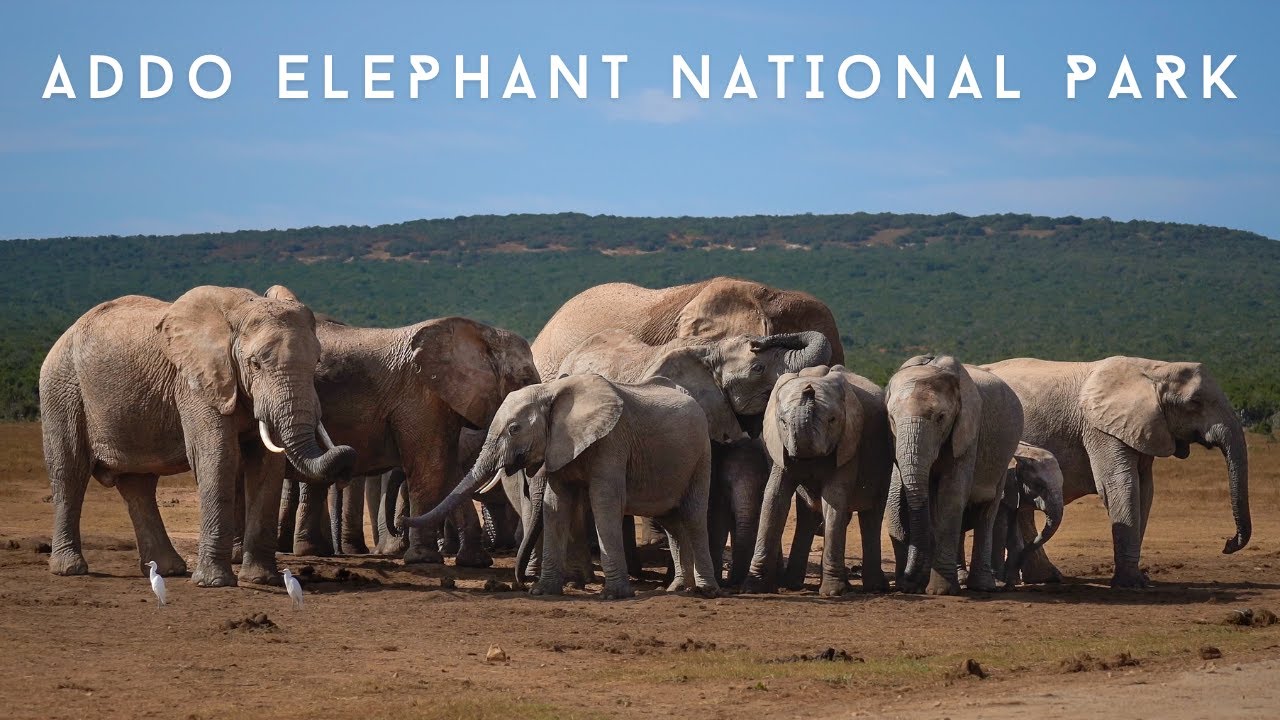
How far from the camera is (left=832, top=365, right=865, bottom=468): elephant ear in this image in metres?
14.4

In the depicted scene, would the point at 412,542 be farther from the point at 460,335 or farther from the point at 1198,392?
the point at 1198,392

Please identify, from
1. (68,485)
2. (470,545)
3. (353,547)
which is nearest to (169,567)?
(68,485)

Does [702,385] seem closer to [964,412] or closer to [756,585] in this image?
[756,585]

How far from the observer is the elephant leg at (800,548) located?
50.2 feet

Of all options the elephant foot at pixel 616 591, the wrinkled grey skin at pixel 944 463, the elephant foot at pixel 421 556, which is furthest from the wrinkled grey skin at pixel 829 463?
the elephant foot at pixel 421 556

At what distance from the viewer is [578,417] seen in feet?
45.1

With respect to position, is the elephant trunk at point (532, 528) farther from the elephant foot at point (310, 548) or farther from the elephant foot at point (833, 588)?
the elephant foot at point (310, 548)

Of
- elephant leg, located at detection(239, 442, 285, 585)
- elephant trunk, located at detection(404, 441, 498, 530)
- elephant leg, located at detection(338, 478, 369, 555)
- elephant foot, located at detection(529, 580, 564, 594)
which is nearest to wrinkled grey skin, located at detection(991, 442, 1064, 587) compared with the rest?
elephant foot, located at detection(529, 580, 564, 594)

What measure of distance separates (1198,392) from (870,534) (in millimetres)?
3518

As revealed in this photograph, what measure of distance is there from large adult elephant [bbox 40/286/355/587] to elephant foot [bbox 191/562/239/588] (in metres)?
0.01

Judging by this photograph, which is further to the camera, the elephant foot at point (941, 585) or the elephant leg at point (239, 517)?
the elephant leg at point (239, 517)

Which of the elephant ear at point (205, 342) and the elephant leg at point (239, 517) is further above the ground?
the elephant ear at point (205, 342)

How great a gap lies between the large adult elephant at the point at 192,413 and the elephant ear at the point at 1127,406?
678 centimetres

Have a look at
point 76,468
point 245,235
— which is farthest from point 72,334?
point 245,235
